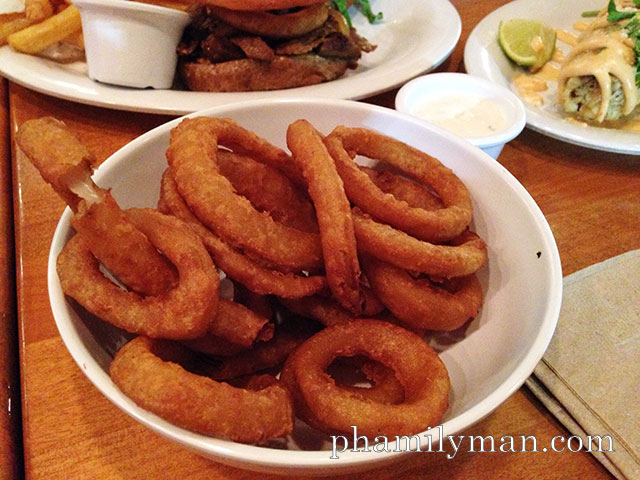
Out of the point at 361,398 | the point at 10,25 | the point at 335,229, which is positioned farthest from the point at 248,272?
the point at 10,25

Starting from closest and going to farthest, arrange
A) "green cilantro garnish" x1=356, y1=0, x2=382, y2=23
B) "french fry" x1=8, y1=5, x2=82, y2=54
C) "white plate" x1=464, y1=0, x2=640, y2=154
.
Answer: "white plate" x1=464, y1=0, x2=640, y2=154 < "french fry" x1=8, y1=5, x2=82, y2=54 < "green cilantro garnish" x1=356, y1=0, x2=382, y2=23

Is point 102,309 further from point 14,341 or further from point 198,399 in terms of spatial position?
point 14,341

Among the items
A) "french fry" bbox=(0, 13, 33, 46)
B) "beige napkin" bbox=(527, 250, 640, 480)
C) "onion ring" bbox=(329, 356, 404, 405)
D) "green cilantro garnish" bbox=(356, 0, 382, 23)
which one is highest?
"french fry" bbox=(0, 13, 33, 46)

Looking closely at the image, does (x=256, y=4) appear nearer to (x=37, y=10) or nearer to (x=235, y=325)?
(x=37, y=10)

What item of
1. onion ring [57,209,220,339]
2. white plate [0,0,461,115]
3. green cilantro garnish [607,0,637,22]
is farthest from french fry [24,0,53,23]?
green cilantro garnish [607,0,637,22]

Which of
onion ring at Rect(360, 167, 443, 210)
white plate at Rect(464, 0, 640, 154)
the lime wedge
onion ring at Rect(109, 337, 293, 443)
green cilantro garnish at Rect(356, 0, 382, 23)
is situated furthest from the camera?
green cilantro garnish at Rect(356, 0, 382, 23)

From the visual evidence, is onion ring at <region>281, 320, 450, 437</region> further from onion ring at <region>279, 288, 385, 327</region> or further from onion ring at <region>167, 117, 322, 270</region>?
onion ring at <region>167, 117, 322, 270</region>
